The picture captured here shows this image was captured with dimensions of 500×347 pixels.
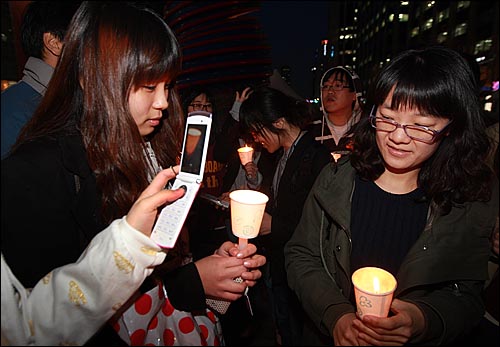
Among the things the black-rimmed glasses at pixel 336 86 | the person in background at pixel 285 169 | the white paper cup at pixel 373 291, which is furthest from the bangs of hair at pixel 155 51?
the black-rimmed glasses at pixel 336 86

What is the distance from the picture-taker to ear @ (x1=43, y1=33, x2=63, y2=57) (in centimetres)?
252

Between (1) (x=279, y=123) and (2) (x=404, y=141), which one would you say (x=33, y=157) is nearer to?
(2) (x=404, y=141)

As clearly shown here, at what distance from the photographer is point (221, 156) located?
462 centimetres

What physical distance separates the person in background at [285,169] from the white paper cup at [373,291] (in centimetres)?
143

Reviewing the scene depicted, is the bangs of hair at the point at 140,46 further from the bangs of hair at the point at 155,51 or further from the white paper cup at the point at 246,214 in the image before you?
the white paper cup at the point at 246,214

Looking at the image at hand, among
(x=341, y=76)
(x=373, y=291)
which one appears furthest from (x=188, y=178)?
(x=341, y=76)

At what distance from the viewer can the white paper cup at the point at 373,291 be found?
1285 mm

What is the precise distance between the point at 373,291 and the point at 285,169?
6.13 ft

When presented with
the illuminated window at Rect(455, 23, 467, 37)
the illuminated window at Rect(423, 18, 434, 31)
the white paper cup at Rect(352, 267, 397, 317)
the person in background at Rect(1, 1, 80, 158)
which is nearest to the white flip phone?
the white paper cup at Rect(352, 267, 397, 317)

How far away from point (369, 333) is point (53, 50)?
293 centimetres

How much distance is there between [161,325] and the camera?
1504 millimetres

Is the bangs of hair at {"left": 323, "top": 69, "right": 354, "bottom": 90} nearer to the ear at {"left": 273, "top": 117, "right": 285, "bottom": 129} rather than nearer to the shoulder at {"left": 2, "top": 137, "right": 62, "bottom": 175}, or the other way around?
the ear at {"left": 273, "top": 117, "right": 285, "bottom": 129}

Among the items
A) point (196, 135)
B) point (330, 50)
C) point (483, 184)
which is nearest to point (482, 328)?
point (483, 184)

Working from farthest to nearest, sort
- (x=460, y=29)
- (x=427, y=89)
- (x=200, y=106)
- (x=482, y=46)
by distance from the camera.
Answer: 1. (x=460, y=29)
2. (x=482, y=46)
3. (x=200, y=106)
4. (x=427, y=89)
